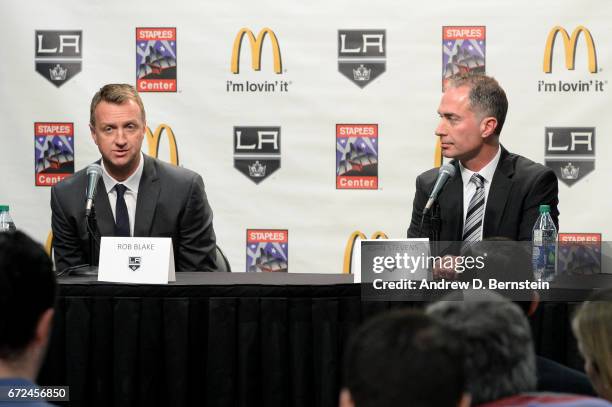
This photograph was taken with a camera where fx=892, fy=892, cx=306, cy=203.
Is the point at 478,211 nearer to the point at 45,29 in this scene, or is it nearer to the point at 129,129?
the point at 129,129

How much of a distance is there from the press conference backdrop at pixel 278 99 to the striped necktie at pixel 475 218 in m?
1.05

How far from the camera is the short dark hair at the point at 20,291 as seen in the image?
1453mm

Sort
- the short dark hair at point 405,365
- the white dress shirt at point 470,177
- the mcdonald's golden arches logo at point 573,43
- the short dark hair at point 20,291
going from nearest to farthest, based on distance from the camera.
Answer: the short dark hair at point 405,365 < the short dark hair at point 20,291 < the white dress shirt at point 470,177 < the mcdonald's golden arches logo at point 573,43


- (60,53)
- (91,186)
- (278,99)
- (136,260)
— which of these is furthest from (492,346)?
(60,53)

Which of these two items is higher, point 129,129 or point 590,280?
point 129,129

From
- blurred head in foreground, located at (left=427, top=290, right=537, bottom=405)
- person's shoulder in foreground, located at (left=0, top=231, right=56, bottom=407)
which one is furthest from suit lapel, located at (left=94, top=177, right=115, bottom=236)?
blurred head in foreground, located at (left=427, top=290, right=537, bottom=405)

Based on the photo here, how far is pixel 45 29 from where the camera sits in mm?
4824

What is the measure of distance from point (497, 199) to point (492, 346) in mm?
2144

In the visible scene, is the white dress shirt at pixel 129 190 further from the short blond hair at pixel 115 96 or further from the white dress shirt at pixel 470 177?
the white dress shirt at pixel 470 177

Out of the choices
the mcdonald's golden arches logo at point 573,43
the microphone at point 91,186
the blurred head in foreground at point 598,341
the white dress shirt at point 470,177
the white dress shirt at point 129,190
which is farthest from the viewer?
the mcdonald's golden arches logo at point 573,43

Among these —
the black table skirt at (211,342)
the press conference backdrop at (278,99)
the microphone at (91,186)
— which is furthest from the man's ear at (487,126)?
the microphone at (91,186)

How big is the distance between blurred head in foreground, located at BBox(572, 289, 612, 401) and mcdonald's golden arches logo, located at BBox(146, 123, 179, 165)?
333 cm

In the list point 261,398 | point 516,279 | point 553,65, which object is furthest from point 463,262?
point 553,65

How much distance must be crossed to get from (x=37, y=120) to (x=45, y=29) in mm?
494
